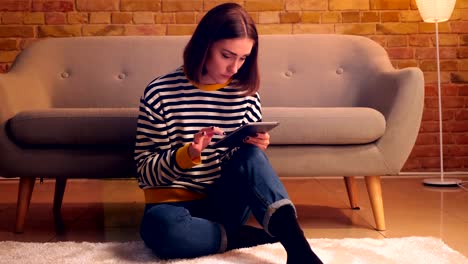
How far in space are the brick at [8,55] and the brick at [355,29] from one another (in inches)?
76.2

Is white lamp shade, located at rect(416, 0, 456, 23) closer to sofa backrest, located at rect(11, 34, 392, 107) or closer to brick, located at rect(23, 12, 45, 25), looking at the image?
sofa backrest, located at rect(11, 34, 392, 107)

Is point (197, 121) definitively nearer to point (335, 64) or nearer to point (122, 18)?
point (335, 64)

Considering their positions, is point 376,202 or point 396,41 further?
point 396,41

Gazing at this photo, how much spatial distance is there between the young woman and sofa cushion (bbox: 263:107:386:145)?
0.28 metres

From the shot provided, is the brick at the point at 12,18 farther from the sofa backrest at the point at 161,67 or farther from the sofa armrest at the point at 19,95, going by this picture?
the sofa armrest at the point at 19,95

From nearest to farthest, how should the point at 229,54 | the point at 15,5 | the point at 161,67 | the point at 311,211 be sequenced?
the point at 229,54
the point at 311,211
the point at 161,67
the point at 15,5

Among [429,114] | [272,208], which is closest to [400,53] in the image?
[429,114]

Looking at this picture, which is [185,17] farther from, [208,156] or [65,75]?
[208,156]

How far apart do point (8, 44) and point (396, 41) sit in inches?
91.7

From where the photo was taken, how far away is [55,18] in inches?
144

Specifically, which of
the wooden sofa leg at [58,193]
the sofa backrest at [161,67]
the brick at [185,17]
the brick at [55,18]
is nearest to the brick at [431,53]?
the sofa backrest at [161,67]

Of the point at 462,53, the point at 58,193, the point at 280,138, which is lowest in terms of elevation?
the point at 58,193

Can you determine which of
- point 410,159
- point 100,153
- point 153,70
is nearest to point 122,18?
point 153,70

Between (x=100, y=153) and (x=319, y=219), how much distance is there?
892 millimetres
